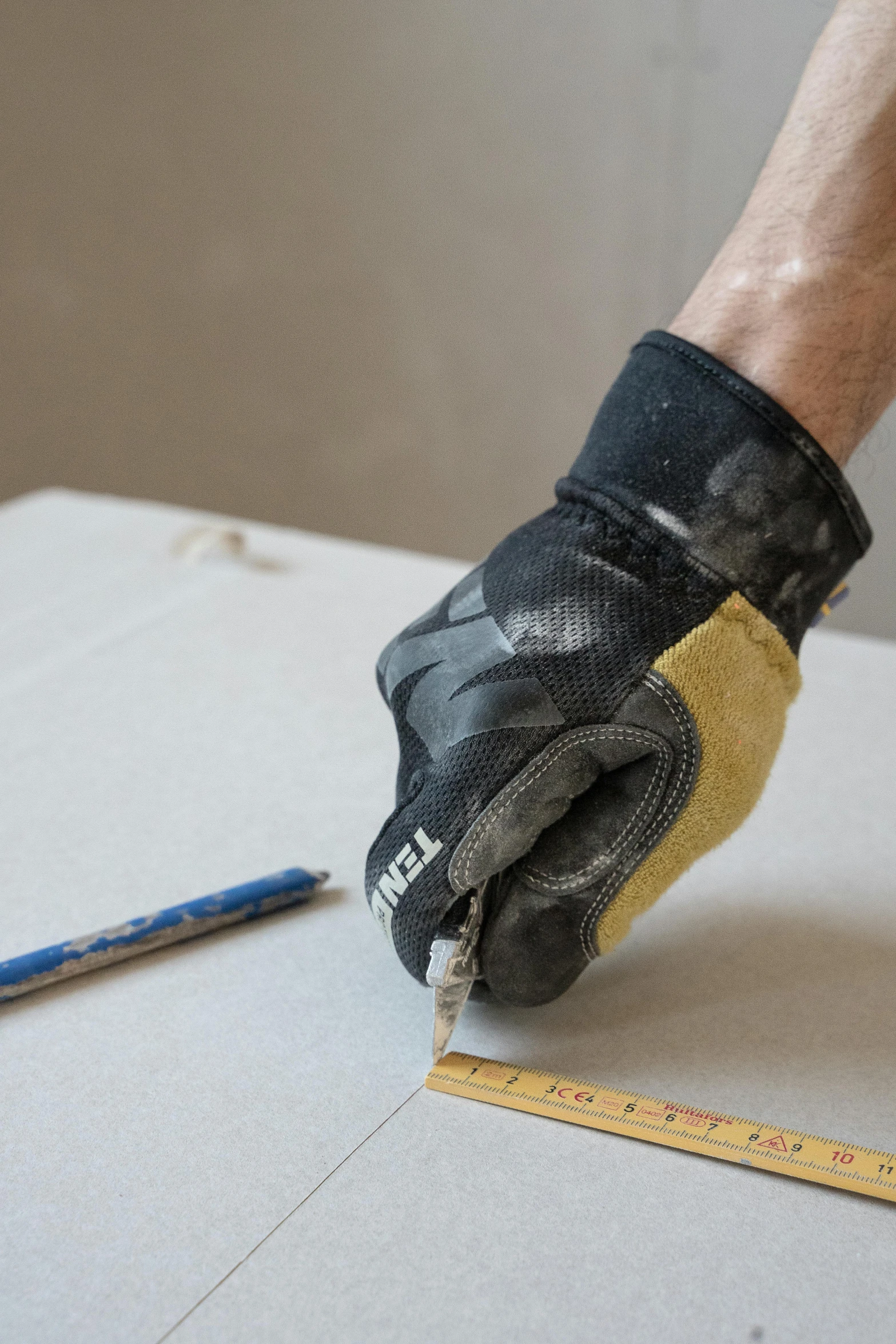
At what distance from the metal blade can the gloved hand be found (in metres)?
0.02

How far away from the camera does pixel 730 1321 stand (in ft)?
2.26

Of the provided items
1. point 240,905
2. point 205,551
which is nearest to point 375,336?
point 205,551

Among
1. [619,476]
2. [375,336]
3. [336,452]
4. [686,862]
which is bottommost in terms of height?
[336,452]

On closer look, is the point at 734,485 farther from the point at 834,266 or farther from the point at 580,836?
the point at 580,836

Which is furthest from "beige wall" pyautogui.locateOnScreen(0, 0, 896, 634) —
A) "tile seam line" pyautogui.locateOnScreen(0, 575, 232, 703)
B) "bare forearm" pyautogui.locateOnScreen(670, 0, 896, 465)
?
"bare forearm" pyautogui.locateOnScreen(670, 0, 896, 465)

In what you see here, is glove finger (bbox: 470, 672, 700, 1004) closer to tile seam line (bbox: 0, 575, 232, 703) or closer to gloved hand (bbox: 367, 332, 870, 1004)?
gloved hand (bbox: 367, 332, 870, 1004)

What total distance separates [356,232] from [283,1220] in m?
3.45

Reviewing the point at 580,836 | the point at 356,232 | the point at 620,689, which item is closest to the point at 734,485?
the point at 620,689

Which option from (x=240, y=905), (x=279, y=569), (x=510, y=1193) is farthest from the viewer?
(x=279, y=569)

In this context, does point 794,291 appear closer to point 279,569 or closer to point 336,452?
point 279,569

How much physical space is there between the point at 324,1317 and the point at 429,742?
1.30ft

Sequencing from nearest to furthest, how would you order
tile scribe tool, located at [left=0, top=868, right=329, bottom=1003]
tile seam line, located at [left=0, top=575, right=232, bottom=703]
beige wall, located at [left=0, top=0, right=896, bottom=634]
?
tile scribe tool, located at [left=0, top=868, right=329, bottom=1003]
tile seam line, located at [left=0, top=575, right=232, bottom=703]
beige wall, located at [left=0, top=0, right=896, bottom=634]

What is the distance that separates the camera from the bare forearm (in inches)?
35.5

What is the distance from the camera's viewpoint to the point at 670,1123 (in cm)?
84
